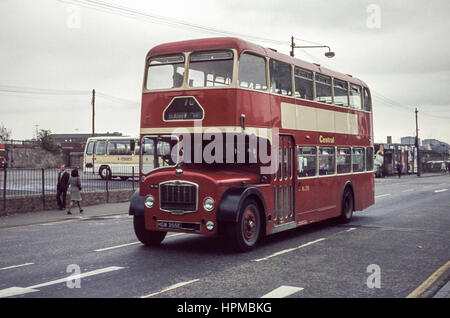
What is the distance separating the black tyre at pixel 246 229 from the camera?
9719 mm

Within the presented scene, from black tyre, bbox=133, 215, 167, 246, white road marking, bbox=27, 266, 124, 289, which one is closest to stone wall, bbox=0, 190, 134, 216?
black tyre, bbox=133, 215, 167, 246

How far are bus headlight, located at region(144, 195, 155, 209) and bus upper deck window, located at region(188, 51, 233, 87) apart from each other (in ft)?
7.67

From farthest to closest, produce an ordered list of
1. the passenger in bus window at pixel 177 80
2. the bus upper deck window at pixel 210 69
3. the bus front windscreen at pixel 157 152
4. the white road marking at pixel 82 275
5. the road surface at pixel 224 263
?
the bus front windscreen at pixel 157 152 → the passenger in bus window at pixel 177 80 → the bus upper deck window at pixel 210 69 → the white road marking at pixel 82 275 → the road surface at pixel 224 263

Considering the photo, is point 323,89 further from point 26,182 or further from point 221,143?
point 26,182

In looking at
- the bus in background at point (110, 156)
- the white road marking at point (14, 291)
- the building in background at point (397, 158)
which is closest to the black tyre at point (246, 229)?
Answer: the white road marking at point (14, 291)

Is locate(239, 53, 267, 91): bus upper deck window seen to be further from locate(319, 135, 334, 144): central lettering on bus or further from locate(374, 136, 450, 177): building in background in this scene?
locate(374, 136, 450, 177): building in background

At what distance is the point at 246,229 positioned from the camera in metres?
10.2

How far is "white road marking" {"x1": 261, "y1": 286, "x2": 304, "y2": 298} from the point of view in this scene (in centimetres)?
670

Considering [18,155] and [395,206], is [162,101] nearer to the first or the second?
[395,206]

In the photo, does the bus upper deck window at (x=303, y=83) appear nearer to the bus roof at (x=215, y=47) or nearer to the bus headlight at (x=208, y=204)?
the bus roof at (x=215, y=47)

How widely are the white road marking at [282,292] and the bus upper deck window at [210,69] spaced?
14.5ft

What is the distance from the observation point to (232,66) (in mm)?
10234

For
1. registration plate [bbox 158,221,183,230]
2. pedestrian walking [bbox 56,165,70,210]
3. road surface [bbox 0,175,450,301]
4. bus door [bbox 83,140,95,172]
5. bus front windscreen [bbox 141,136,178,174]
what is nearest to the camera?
road surface [bbox 0,175,450,301]

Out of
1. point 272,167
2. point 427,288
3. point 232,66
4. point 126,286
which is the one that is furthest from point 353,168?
point 126,286
